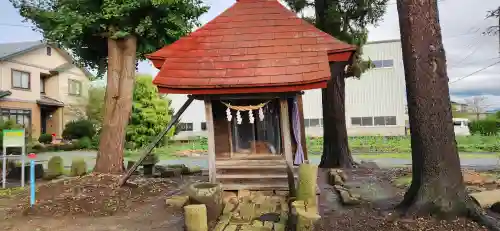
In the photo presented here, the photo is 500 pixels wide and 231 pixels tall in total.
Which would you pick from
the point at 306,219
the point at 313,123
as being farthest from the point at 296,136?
the point at 313,123

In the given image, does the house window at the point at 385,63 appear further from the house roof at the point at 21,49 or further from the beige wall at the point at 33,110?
the beige wall at the point at 33,110

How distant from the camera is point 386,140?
26.9m

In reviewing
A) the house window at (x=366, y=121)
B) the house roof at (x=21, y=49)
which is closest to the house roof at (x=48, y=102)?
the house roof at (x=21, y=49)

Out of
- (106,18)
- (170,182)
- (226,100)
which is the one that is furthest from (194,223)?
(106,18)

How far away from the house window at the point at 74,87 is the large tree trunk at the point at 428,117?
30378 millimetres

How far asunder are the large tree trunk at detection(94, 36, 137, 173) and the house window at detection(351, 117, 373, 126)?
2284cm

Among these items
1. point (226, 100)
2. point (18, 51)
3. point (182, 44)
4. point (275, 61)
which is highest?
point (18, 51)

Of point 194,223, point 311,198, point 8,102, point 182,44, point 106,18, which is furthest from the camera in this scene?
point 8,102

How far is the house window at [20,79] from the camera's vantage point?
2558 centimetres

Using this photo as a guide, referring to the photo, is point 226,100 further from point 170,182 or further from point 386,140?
point 386,140

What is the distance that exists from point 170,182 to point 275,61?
5534 millimetres

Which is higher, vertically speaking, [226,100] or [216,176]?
[226,100]

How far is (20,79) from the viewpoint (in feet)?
85.9

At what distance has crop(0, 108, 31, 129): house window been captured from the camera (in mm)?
24291
